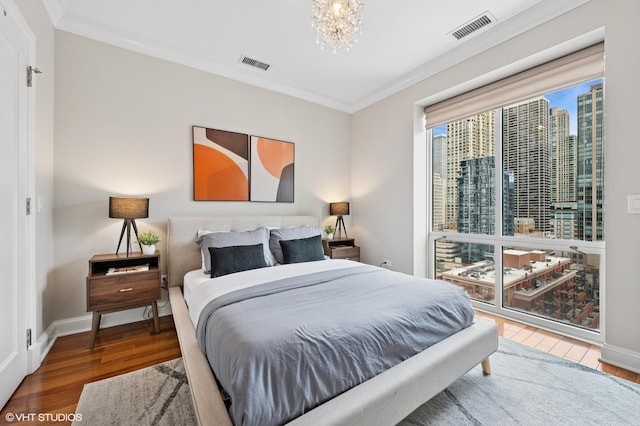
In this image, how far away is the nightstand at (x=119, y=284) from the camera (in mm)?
2240

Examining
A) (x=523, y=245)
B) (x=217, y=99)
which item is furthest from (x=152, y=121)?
(x=523, y=245)

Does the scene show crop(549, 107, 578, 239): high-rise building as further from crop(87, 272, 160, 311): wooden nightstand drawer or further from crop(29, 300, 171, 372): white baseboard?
crop(29, 300, 171, 372): white baseboard

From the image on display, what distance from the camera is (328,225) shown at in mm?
4109

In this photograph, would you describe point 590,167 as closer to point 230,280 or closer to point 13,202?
point 230,280

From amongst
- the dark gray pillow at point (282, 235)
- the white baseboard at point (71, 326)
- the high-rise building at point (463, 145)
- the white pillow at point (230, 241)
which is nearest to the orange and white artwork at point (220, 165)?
the white pillow at point (230, 241)

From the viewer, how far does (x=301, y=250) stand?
290cm

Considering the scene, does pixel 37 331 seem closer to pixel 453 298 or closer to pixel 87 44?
pixel 87 44

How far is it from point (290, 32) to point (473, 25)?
1.73 m

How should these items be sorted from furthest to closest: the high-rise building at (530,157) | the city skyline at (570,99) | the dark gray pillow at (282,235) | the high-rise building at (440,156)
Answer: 1. the high-rise building at (440,156)
2. the dark gray pillow at (282,235)
3. the high-rise building at (530,157)
4. the city skyline at (570,99)

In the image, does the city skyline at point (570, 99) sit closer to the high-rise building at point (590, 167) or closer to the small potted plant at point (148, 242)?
the high-rise building at point (590, 167)

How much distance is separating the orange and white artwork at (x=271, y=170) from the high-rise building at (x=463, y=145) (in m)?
2.07

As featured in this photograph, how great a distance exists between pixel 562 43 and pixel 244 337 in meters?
3.26

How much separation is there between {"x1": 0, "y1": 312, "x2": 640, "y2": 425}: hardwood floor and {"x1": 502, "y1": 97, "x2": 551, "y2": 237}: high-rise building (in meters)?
1.00

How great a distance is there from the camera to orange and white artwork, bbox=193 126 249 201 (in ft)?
10.2
